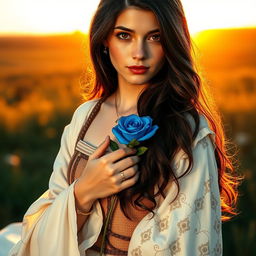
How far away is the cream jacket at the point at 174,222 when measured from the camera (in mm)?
2115

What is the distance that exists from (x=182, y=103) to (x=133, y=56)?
0.29 m

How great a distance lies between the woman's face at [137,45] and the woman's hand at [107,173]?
30cm

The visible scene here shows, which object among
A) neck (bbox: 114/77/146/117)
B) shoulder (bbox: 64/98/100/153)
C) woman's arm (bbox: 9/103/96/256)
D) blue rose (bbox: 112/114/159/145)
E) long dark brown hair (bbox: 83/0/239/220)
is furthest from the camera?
shoulder (bbox: 64/98/100/153)

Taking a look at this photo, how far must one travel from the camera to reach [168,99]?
229 centimetres

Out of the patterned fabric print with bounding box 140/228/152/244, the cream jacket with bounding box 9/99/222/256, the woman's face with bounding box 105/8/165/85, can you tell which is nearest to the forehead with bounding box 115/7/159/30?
the woman's face with bounding box 105/8/165/85

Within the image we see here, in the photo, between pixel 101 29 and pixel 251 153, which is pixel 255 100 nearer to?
pixel 251 153

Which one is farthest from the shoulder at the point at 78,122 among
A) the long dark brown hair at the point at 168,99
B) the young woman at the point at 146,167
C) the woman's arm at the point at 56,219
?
the long dark brown hair at the point at 168,99

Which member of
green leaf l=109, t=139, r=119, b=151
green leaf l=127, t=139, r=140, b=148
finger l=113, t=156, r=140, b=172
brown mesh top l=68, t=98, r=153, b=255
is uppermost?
green leaf l=127, t=139, r=140, b=148

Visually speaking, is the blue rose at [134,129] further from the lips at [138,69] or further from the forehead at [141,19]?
the forehead at [141,19]

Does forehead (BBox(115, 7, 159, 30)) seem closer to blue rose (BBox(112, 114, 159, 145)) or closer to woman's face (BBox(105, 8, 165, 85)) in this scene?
woman's face (BBox(105, 8, 165, 85))

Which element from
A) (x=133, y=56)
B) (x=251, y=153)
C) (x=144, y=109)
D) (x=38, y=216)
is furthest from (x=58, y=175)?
(x=251, y=153)

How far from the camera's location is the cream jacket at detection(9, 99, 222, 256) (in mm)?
2115

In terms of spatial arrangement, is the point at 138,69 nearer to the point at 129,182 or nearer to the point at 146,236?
the point at 129,182

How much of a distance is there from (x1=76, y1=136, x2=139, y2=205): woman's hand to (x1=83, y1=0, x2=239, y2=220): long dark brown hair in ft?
0.22
